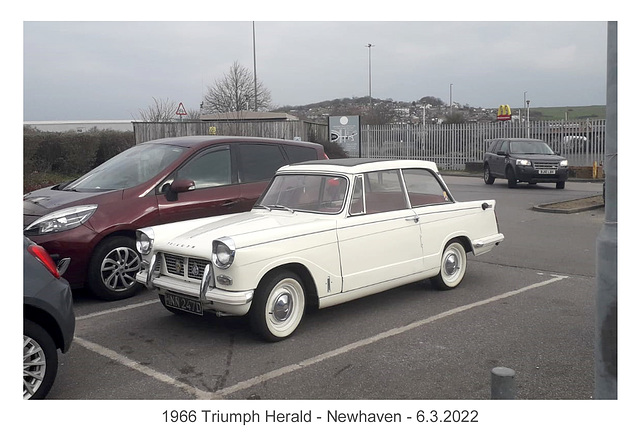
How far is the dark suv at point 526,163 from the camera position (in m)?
20.6

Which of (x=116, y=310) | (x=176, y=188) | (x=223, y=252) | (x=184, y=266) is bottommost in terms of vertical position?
(x=116, y=310)

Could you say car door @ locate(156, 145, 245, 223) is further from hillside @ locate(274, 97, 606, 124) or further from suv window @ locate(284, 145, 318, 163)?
hillside @ locate(274, 97, 606, 124)

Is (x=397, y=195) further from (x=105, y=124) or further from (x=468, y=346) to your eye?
(x=105, y=124)

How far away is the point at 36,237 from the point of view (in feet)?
22.3

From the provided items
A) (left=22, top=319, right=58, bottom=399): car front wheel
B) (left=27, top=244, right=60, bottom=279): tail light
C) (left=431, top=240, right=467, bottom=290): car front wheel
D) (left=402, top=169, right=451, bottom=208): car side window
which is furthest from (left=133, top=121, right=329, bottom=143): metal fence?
(left=22, top=319, right=58, bottom=399): car front wheel

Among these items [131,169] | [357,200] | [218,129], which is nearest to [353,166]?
[357,200]

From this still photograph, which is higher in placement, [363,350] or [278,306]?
[278,306]

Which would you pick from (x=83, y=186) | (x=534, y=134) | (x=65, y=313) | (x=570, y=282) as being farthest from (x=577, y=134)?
(x=65, y=313)

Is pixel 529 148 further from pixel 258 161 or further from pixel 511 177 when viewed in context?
pixel 258 161

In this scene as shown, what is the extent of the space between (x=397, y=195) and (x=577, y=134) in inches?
914

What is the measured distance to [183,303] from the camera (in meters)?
5.68

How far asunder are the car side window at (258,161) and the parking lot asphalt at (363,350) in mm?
2146

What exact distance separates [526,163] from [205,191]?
1517cm

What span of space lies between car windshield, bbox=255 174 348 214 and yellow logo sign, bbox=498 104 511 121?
29.7 meters
